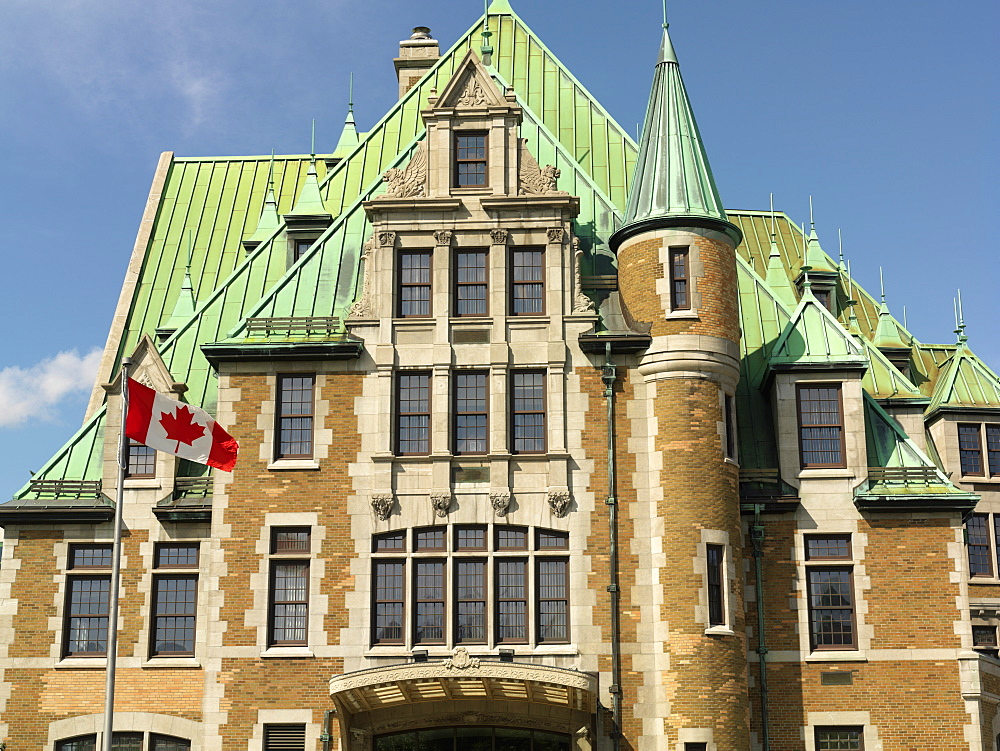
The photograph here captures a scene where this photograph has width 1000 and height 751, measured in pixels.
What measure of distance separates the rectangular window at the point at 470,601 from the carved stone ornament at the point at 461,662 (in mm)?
1384

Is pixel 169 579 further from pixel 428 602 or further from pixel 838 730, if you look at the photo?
pixel 838 730

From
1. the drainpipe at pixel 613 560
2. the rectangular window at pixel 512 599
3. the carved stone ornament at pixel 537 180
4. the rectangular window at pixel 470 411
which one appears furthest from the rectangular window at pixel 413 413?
the carved stone ornament at pixel 537 180

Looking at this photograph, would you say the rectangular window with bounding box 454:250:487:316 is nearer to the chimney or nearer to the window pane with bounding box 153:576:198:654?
the window pane with bounding box 153:576:198:654

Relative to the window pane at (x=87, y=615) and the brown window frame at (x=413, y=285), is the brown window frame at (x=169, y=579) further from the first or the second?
the brown window frame at (x=413, y=285)

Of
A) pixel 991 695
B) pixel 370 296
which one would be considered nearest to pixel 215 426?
pixel 370 296

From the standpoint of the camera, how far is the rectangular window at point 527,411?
115 feet

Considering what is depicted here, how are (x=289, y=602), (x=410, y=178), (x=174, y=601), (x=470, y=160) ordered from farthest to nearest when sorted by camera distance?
1. (x=470, y=160)
2. (x=410, y=178)
3. (x=174, y=601)
4. (x=289, y=602)

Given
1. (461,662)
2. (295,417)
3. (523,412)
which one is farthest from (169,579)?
(523,412)

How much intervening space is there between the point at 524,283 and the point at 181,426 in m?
9.71

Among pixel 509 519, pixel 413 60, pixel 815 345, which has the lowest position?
pixel 509 519

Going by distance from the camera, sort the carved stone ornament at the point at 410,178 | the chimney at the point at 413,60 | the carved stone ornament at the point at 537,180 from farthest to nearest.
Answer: the chimney at the point at 413,60
the carved stone ornament at the point at 410,178
the carved stone ornament at the point at 537,180

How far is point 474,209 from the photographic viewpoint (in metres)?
36.4

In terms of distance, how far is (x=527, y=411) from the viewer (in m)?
35.2

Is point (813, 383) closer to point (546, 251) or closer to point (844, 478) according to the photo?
point (844, 478)
